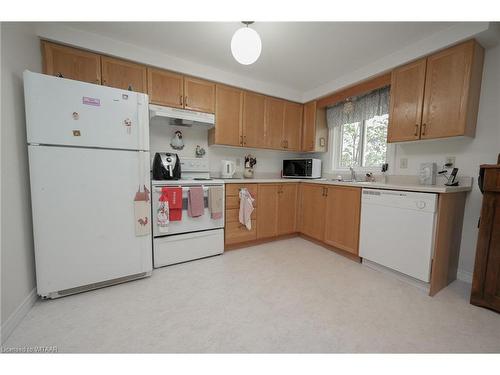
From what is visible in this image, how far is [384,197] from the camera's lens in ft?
6.56

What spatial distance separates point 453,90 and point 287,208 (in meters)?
2.08

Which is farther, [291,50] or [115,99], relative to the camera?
[291,50]

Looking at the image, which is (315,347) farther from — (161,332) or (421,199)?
(421,199)

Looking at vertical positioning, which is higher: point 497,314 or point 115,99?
point 115,99

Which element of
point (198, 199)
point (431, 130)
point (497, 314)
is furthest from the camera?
point (198, 199)

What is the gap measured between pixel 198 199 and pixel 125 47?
1733 mm

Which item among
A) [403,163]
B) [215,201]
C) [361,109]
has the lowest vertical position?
[215,201]

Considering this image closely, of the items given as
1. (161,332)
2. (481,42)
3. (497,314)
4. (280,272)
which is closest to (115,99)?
(161,332)

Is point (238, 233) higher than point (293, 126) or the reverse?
the reverse

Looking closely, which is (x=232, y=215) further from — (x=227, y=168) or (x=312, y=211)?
(x=312, y=211)

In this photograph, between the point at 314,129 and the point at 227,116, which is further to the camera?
the point at 314,129

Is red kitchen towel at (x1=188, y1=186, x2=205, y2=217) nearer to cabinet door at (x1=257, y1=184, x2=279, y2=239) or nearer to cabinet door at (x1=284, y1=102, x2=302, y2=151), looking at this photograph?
cabinet door at (x1=257, y1=184, x2=279, y2=239)

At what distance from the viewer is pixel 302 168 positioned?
3164 mm

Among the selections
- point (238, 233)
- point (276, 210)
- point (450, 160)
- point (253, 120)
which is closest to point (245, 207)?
point (238, 233)
